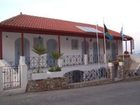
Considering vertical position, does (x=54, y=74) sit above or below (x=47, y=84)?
above

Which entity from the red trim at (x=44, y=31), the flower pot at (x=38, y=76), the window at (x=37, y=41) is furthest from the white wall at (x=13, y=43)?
the flower pot at (x=38, y=76)

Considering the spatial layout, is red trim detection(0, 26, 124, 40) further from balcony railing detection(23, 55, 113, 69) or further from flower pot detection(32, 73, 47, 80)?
flower pot detection(32, 73, 47, 80)

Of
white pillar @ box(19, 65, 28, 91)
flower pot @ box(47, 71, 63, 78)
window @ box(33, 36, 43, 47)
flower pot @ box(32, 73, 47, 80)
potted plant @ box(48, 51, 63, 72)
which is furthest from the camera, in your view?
window @ box(33, 36, 43, 47)

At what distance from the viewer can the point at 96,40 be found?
24.9m

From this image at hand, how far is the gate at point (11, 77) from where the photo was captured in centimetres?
1416

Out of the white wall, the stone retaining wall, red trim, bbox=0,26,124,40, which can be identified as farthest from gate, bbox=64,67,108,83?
red trim, bbox=0,26,124,40

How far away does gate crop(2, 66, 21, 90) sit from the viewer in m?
14.2

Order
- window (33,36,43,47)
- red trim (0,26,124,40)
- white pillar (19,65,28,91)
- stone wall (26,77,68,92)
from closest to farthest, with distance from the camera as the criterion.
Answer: white pillar (19,65,28,91) < stone wall (26,77,68,92) < red trim (0,26,124,40) < window (33,36,43,47)

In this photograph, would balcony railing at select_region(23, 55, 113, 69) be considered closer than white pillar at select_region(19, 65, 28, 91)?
No

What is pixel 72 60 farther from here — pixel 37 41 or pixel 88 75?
pixel 37 41

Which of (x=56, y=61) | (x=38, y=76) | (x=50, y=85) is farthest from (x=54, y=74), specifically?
(x=56, y=61)

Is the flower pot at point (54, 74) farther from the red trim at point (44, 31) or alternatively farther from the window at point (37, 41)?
the window at point (37, 41)

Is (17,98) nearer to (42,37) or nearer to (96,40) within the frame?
(42,37)

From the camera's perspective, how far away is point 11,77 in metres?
14.5
